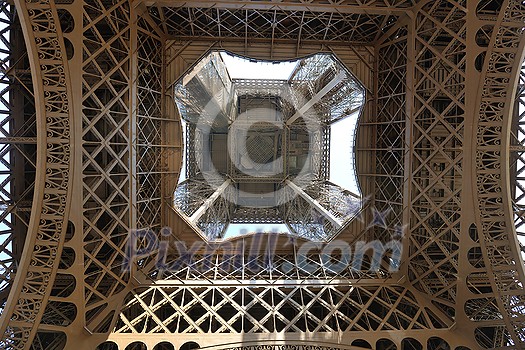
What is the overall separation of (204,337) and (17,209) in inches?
260

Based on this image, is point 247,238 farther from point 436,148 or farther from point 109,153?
point 436,148

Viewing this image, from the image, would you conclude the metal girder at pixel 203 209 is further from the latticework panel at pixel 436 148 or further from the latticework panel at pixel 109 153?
the latticework panel at pixel 436 148

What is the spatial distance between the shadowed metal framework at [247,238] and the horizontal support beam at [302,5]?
0.22ft

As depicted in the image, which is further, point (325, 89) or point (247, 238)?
point (325, 89)

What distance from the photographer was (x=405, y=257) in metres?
11.3

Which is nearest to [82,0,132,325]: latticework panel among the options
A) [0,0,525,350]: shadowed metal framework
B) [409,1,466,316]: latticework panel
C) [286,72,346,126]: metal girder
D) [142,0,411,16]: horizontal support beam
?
[0,0,525,350]: shadowed metal framework

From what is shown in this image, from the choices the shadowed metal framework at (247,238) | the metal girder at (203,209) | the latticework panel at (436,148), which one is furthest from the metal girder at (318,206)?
the metal girder at (203,209)

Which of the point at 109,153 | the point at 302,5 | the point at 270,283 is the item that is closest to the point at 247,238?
the point at 270,283

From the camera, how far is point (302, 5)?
10.4 metres

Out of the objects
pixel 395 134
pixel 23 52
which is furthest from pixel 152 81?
pixel 395 134

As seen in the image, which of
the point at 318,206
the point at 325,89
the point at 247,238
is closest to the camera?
the point at 247,238

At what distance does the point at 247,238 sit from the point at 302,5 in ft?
29.6

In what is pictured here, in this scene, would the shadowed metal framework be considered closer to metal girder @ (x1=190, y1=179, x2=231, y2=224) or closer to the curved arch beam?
the curved arch beam

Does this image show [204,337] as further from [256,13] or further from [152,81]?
[256,13]
